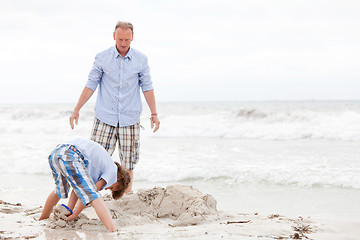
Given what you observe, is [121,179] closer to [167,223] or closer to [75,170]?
[75,170]

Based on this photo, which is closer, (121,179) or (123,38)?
(121,179)

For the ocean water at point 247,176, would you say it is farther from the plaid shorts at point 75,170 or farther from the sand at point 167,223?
the plaid shorts at point 75,170

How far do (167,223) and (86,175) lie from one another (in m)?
0.89

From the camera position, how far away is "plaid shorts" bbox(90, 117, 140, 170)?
369 cm

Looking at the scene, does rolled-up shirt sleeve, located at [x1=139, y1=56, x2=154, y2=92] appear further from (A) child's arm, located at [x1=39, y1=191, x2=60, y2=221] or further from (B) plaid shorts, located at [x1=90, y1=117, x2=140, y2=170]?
(A) child's arm, located at [x1=39, y1=191, x2=60, y2=221]

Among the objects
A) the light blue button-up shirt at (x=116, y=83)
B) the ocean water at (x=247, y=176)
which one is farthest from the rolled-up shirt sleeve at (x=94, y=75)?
the ocean water at (x=247, y=176)

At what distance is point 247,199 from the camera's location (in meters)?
4.54

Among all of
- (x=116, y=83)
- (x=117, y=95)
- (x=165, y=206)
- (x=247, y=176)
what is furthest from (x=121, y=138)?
(x=247, y=176)

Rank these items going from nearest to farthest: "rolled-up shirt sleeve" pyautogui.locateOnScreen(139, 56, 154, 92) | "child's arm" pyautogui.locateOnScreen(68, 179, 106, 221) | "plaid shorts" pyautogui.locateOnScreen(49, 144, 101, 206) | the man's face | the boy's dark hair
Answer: "plaid shorts" pyautogui.locateOnScreen(49, 144, 101, 206) < "child's arm" pyautogui.locateOnScreen(68, 179, 106, 221) < the boy's dark hair < the man's face < "rolled-up shirt sleeve" pyautogui.locateOnScreen(139, 56, 154, 92)

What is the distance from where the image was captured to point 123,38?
353 centimetres

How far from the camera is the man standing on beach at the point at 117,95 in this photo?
3.66m

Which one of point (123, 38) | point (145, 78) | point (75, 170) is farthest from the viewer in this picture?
point (145, 78)

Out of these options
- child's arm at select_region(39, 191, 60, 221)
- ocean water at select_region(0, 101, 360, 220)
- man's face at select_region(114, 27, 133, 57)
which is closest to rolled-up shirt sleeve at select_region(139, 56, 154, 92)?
man's face at select_region(114, 27, 133, 57)

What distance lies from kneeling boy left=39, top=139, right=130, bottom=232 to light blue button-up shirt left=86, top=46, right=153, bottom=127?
70cm
